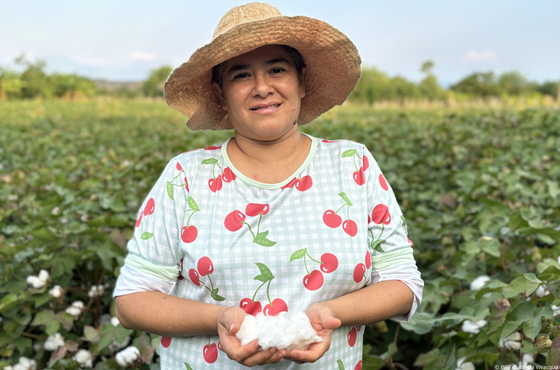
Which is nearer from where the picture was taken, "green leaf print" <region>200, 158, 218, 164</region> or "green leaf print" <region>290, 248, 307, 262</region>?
"green leaf print" <region>290, 248, 307, 262</region>

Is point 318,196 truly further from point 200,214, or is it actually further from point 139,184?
point 139,184

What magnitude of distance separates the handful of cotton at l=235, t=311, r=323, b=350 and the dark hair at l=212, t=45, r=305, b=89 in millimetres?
752

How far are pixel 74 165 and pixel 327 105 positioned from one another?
2810mm

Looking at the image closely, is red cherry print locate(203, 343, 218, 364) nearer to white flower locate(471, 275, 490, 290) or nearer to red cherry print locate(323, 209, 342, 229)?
red cherry print locate(323, 209, 342, 229)

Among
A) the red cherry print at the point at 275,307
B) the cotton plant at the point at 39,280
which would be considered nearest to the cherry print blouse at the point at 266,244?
the red cherry print at the point at 275,307

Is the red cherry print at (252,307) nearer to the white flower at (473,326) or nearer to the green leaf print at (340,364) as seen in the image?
the green leaf print at (340,364)

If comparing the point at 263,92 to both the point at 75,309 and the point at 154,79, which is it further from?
the point at 154,79

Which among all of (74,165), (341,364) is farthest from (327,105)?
(74,165)

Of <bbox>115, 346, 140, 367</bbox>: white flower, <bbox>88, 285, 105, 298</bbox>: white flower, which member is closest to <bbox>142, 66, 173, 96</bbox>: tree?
<bbox>88, 285, 105, 298</bbox>: white flower

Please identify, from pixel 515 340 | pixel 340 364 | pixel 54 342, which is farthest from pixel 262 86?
pixel 54 342

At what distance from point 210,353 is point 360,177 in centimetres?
65

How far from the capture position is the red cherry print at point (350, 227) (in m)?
1.33

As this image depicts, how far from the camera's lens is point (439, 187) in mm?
3426

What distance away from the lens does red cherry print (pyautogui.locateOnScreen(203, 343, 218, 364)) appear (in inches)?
51.6
